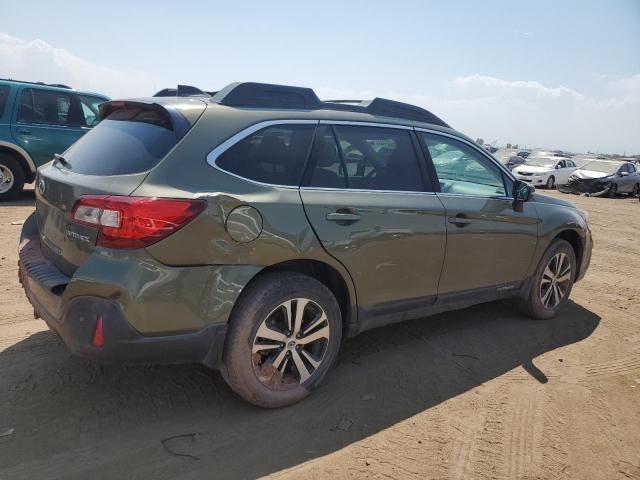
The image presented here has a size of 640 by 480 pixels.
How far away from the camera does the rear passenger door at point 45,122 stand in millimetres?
8695

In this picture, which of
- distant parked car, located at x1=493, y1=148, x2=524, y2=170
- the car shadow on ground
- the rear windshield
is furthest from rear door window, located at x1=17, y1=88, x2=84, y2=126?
distant parked car, located at x1=493, y1=148, x2=524, y2=170

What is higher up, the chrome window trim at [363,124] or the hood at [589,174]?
the chrome window trim at [363,124]

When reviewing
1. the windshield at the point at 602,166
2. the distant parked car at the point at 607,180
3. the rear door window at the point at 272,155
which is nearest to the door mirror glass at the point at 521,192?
the rear door window at the point at 272,155

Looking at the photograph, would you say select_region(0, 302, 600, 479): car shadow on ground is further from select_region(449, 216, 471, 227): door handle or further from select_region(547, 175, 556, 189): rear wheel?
select_region(547, 175, 556, 189): rear wheel

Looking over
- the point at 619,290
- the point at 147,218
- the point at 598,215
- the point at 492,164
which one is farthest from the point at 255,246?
A: the point at 598,215

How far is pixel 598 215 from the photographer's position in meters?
13.9

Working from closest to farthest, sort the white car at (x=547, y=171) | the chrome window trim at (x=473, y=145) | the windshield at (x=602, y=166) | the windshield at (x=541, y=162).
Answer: the chrome window trim at (x=473, y=145), the windshield at (x=602, y=166), the white car at (x=547, y=171), the windshield at (x=541, y=162)

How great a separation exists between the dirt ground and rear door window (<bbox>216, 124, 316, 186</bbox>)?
1.37 meters

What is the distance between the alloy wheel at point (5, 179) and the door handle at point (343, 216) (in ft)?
25.7

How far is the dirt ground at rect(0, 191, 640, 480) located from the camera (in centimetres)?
259

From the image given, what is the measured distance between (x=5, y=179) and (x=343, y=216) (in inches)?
314

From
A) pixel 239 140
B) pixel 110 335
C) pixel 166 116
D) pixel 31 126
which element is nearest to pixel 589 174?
pixel 31 126

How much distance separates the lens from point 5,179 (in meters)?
8.84

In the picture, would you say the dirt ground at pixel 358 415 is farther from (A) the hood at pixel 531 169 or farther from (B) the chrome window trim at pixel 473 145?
(A) the hood at pixel 531 169
